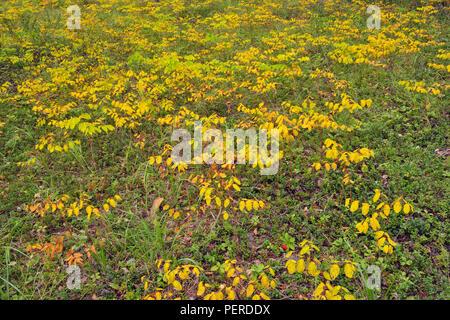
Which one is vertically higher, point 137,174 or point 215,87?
point 215,87

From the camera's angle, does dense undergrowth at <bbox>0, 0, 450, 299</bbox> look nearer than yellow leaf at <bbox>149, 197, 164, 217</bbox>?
Yes

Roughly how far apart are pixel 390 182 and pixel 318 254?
1.79m

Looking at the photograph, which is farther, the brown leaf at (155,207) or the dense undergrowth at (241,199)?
the brown leaf at (155,207)

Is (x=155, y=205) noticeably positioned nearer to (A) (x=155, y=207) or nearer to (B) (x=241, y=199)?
(A) (x=155, y=207)

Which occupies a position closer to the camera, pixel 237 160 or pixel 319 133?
pixel 237 160

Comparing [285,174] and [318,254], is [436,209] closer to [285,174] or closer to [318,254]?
[318,254]

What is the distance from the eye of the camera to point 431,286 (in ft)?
9.48

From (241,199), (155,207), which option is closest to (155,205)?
(155,207)

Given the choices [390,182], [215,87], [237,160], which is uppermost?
[215,87]

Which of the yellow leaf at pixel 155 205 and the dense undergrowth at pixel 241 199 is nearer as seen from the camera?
the dense undergrowth at pixel 241 199
